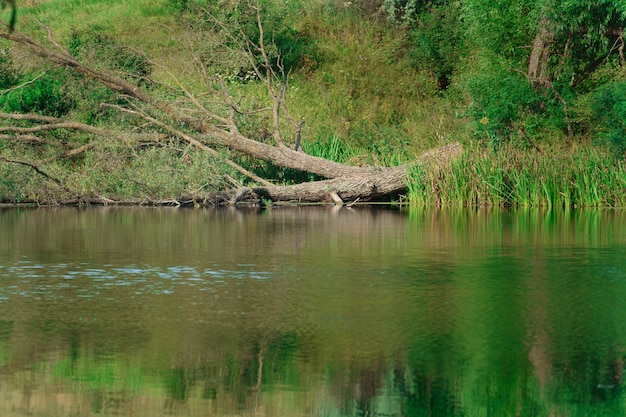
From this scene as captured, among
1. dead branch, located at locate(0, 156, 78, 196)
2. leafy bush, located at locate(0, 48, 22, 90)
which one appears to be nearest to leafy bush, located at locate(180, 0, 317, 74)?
leafy bush, located at locate(0, 48, 22, 90)

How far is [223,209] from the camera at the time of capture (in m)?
25.9

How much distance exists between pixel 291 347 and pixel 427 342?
109cm

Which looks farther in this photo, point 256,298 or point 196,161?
point 196,161

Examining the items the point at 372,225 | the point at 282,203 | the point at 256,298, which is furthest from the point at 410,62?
the point at 256,298

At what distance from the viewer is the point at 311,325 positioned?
30.7ft

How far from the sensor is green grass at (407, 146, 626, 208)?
87.4 ft

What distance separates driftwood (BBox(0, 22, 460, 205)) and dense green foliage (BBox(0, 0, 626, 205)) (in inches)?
23.4

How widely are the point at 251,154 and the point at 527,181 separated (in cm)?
704

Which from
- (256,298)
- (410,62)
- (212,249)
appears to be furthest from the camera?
(410,62)

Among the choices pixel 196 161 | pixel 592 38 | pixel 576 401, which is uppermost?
pixel 592 38

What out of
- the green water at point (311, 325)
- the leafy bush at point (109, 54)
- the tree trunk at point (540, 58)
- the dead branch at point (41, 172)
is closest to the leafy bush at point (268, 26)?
the leafy bush at point (109, 54)

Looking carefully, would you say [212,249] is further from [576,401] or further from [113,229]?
[576,401]

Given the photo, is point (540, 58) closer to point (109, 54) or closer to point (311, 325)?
point (109, 54)

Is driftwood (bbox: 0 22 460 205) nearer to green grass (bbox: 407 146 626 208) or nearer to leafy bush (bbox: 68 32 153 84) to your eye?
green grass (bbox: 407 146 626 208)
